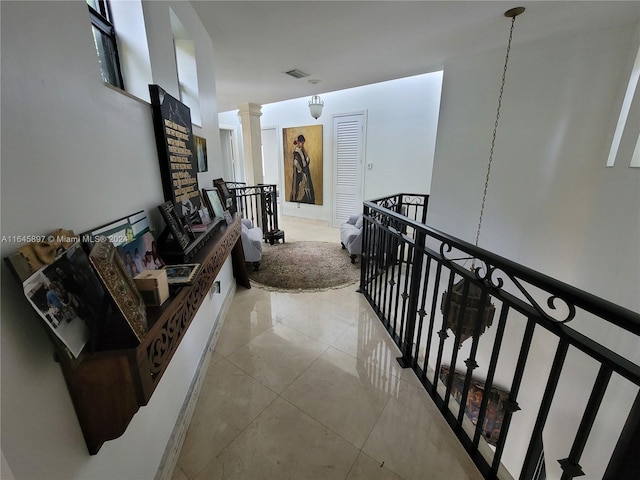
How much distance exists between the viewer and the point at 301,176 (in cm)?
609

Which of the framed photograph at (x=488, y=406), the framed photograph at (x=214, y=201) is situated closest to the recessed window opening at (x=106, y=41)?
the framed photograph at (x=214, y=201)

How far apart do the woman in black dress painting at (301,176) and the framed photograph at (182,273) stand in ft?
16.6

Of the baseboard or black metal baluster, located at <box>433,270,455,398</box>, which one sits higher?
black metal baluster, located at <box>433,270,455,398</box>

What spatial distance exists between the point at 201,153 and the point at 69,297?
1558 millimetres

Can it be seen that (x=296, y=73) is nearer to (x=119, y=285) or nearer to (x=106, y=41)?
(x=106, y=41)

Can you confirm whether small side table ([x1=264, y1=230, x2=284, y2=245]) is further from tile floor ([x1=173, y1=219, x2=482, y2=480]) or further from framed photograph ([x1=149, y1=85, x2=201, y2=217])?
framed photograph ([x1=149, y1=85, x2=201, y2=217])

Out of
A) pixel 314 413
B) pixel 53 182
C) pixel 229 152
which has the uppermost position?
pixel 229 152

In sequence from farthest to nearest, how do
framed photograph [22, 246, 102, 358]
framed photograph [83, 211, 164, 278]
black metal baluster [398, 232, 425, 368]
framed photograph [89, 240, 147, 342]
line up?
1. black metal baluster [398, 232, 425, 368]
2. framed photograph [83, 211, 164, 278]
3. framed photograph [89, 240, 147, 342]
4. framed photograph [22, 246, 102, 358]

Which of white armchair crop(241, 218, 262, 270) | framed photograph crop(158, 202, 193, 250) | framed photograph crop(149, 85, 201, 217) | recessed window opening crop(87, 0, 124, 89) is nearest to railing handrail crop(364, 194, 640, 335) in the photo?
framed photograph crop(158, 202, 193, 250)

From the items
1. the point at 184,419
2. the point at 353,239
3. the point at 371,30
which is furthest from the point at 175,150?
the point at 353,239

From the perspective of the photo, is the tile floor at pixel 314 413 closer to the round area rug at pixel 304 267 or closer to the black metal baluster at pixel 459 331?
the black metal baluster at pixel 459 331

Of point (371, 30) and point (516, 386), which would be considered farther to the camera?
point (371, 30)

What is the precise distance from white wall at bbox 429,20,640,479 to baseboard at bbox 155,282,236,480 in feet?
9.67

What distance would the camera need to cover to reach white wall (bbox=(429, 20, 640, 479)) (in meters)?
2.10
